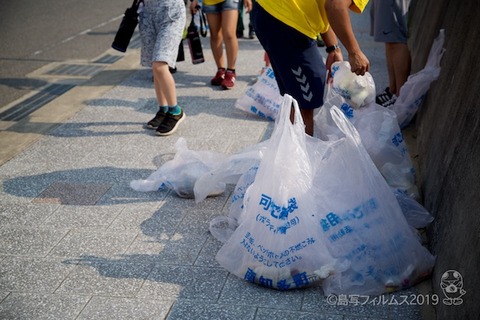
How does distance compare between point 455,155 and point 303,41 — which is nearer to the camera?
point 455,155

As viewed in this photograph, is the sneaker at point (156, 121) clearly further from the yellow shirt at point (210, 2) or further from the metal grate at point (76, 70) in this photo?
the metal grate at point (76, 70)

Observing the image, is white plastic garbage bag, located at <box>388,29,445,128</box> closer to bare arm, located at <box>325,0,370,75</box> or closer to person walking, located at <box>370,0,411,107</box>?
person walking, located at <box>370,0,411,107</box>

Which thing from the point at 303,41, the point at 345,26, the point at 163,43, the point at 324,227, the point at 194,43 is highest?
the point at 345,26

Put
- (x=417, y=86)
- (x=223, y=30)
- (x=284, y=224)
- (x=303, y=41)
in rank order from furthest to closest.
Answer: (x=223, y=30) < (x=417, y=86) < (x=303, y=41) < (x=284, y=224)

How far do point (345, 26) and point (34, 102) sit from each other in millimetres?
4042

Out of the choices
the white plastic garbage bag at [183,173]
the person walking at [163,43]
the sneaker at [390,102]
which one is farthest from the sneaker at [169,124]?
the sneaker at [390,102]

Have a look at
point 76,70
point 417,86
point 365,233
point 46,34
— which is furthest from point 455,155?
point 46,34

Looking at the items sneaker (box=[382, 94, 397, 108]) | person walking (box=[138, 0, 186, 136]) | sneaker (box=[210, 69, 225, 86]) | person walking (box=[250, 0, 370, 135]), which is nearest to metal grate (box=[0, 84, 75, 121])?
person walking (box=[138, 0, 186, 136])

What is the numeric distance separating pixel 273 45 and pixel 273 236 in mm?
1337

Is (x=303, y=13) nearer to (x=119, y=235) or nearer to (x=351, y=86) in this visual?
(x=351, y=86)

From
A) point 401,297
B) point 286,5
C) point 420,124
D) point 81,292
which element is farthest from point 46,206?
point 420,124

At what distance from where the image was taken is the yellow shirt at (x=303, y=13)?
12.5ft

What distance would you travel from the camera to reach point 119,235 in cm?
388

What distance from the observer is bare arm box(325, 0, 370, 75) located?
3.58m
